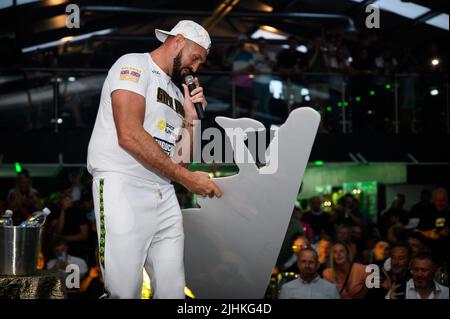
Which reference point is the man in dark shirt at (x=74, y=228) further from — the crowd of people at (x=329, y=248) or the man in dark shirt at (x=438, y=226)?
the man in dark shirt at (x=438, y=226)

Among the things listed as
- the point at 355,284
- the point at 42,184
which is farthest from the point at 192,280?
the point at 42,184

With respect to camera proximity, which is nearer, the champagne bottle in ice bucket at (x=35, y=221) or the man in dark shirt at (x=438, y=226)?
the champagne bottle in ice bucket at (x=35, y=221)

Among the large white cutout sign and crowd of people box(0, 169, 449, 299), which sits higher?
the large white cutout sign

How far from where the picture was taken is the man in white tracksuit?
2666 millimetres

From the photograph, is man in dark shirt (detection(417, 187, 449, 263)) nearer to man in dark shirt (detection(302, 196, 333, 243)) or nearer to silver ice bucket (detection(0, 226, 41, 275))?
man in dark shirt (detection(302, 196, 333, 243))

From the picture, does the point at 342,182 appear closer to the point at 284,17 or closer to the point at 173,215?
the point at 284,17

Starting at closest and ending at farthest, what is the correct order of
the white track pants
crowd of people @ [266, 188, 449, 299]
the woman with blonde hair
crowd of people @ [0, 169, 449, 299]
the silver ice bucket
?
the white track pants → the silver ice bucket → crowd of people @ [266, 188, 449, 299] → crowd of people @ [0, 169, 449, 299] → the woman with blonde hair

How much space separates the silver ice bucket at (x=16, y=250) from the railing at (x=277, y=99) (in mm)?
5359

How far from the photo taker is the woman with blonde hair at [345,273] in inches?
221

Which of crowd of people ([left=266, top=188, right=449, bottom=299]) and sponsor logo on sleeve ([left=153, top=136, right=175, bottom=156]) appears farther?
crowd of people ([left=266, top=188, right=449, bottom=299])

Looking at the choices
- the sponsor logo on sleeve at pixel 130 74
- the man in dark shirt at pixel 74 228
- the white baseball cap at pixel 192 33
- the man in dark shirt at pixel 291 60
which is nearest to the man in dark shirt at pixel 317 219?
the man in dark shirt at pixel 291 60

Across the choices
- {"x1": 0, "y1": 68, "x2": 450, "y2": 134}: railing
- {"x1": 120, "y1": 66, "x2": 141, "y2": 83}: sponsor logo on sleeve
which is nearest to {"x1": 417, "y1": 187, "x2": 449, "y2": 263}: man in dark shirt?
{"x1": 0, "y1": 68, "x2": 450, "y2": 134}: railing

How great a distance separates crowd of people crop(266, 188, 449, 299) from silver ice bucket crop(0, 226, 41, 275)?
237cm

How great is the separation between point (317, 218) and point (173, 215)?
583 cm
